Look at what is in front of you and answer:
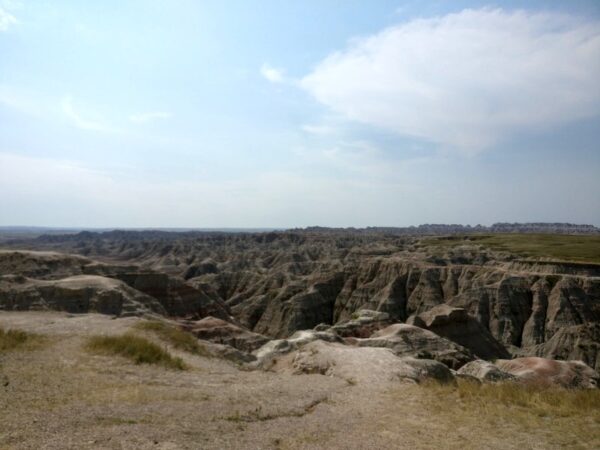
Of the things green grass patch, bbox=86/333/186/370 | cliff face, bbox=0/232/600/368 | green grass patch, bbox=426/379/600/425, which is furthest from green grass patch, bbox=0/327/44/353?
cliff face, bbox=0/232/600/368

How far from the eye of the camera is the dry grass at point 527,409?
29.9ft

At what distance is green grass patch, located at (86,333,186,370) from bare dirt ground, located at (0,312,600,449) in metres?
0.68

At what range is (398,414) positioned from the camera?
10.6m

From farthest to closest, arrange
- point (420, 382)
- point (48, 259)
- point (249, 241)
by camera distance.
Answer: point (249, 241), point (48, 259), point (420, 382)

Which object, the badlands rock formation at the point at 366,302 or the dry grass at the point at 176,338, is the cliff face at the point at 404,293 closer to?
the badlands rock formation at the point at 366,302

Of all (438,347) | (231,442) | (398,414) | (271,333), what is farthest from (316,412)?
(271,333)

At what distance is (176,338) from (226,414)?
1025cm

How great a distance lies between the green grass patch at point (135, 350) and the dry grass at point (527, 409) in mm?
8506

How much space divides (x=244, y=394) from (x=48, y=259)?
1562 inches

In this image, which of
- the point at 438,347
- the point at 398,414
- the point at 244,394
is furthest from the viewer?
the point at 438,347

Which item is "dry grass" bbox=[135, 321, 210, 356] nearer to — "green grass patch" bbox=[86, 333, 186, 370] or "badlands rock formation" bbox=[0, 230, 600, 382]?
"green grass patch" bbox=[86, 333, 186, 370]

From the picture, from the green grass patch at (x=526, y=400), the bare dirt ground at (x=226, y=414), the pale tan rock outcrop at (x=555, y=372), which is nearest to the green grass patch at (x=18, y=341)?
the bare dirt ground at (x=226, y=414)

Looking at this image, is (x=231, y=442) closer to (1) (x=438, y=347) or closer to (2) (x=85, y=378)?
(2) (x=85, y=378)

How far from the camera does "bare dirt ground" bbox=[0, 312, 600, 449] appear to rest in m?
8.32
